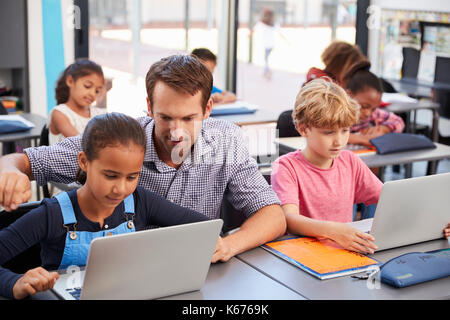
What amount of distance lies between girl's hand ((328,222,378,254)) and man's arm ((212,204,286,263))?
162 mm

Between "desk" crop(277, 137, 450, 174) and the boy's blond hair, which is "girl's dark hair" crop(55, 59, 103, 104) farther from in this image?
the boy's blond hair

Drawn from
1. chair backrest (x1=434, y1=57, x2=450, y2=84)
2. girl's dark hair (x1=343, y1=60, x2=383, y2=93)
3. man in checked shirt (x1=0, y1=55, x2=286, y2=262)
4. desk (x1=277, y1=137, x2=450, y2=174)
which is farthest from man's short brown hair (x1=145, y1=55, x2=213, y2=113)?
chair backrest (x1=434, y1=57, x2=450, y2=84)

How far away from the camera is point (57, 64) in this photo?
5.08m

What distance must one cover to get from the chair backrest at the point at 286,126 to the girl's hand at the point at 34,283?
197 cm

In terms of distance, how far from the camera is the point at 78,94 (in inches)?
136

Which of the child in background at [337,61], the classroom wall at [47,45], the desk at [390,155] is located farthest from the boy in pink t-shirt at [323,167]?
the classroom wall at [47,45]

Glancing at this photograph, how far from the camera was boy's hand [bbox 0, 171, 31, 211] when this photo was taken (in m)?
1.42

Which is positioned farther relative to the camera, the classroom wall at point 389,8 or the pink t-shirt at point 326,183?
the classroom wall at point 389,8

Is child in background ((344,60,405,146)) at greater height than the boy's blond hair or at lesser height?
lesser

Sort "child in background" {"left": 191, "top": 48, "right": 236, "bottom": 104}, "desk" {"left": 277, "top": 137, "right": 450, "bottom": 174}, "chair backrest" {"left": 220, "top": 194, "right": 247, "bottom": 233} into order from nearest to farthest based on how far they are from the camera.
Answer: "chair backrest" {"left": 220, "top": 194, "right": 247, "bottom": 233} → "desk" {"left": 277, "top": 137, "right": 450, "bottom": 174} → "child in background" {"left": 191, "top": 48, "right": 236, "bottom": 104}

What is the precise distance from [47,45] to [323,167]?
138 inches

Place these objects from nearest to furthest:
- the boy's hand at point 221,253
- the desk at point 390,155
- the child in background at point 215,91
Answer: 1. the boy's hand at point 221,253
2. the desk at point 390,155
3. the child in background at point 215,91

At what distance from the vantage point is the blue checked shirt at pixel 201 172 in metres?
1.83

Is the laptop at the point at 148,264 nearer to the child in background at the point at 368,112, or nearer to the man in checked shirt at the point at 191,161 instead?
the man in checked shirt at the point at 191,161
